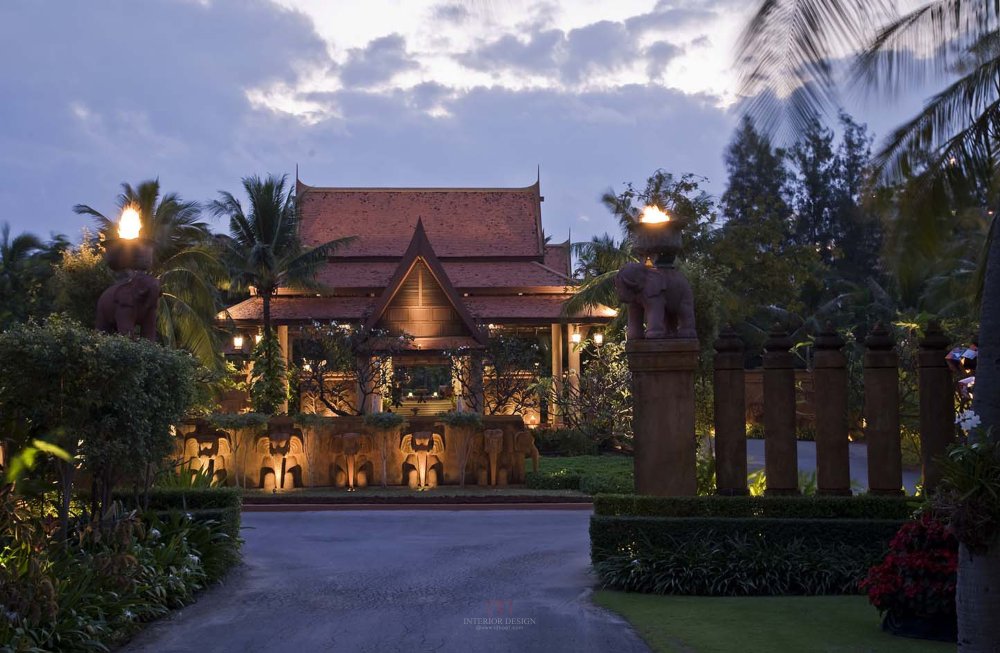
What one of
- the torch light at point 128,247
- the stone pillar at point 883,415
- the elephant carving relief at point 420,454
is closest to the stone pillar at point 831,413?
the stone pillar at point 883,415

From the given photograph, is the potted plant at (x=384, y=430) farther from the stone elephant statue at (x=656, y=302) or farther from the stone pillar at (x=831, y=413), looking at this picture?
the stone pillar at (x=831, y=413)

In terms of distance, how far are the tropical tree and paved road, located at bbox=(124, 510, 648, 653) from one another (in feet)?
54.3

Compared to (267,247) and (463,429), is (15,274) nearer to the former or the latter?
(267,247)

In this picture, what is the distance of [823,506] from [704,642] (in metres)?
3.16

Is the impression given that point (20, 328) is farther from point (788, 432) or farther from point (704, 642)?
point (788, 432)

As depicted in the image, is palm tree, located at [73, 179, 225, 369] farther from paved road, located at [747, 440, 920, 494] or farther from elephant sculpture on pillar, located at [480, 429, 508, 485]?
paved road, located at [747, 440, 920, 494]

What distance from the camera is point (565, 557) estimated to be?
39.3 feet

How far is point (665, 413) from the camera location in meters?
10.5

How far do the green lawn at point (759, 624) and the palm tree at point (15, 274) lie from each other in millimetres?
27214

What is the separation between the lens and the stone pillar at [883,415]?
10.4m

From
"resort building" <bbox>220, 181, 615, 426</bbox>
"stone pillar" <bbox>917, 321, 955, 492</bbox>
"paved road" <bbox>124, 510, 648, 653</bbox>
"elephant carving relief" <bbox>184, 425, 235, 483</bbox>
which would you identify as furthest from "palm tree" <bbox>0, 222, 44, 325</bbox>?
"stone pillar" <bbox>917, 321, 955, 492</bbox>

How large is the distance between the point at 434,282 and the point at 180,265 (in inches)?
307

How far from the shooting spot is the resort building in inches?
1186

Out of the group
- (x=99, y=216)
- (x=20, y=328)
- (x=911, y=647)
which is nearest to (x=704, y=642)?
(x=911, y=647)
